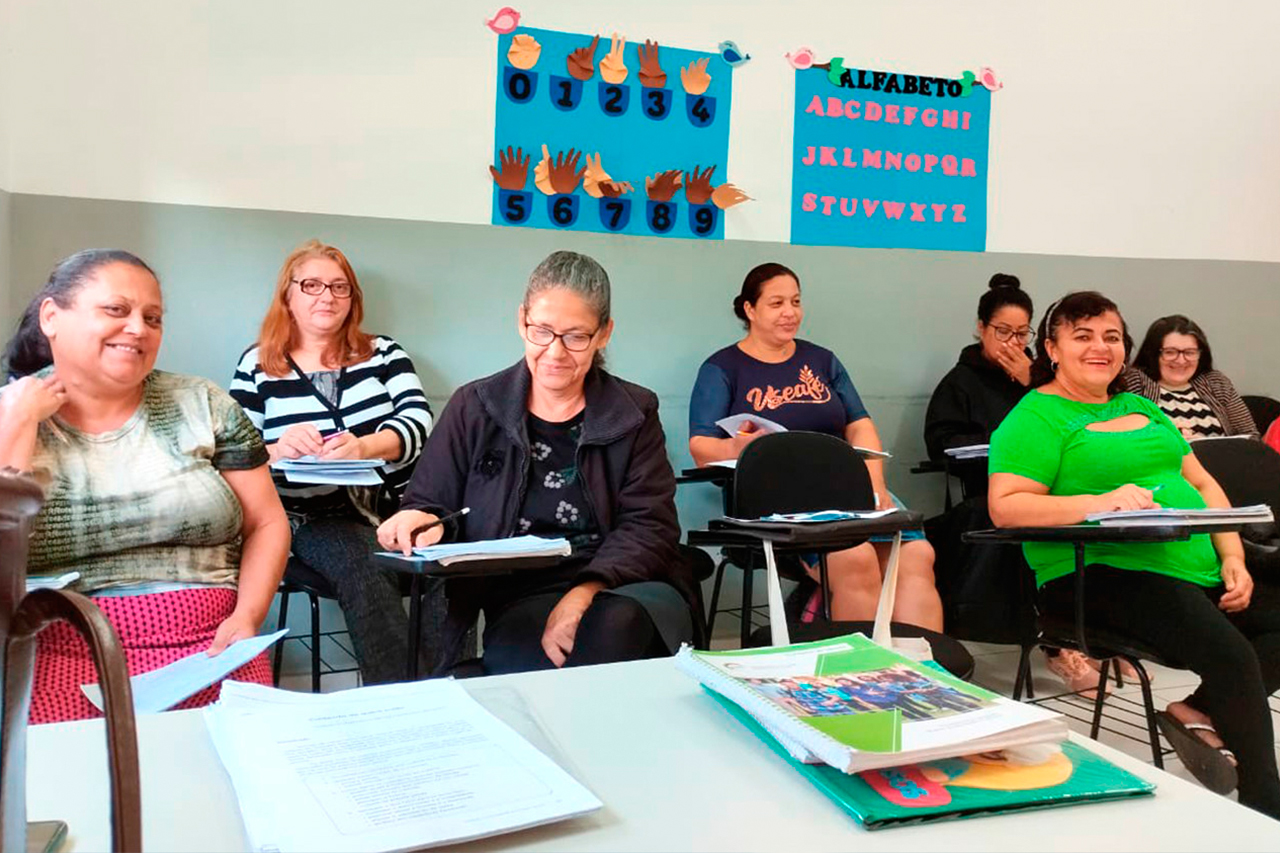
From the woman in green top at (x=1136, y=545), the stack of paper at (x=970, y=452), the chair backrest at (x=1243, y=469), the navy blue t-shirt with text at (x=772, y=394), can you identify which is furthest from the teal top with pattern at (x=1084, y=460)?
the navy blue t-shirt with text at (x=772, y=394)

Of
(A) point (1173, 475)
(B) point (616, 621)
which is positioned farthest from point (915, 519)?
(A) point (1173, 475)

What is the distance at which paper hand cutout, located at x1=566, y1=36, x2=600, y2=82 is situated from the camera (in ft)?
12.0

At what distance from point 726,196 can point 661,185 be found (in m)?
0.27

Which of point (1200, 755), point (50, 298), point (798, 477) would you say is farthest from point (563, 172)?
point (1200, 755)

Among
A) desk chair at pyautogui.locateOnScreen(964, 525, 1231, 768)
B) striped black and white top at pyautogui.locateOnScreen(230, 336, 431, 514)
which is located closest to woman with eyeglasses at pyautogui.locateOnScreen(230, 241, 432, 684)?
striped black and white top at pyautogui.locateOnScreen(230, 336, 431, 514)

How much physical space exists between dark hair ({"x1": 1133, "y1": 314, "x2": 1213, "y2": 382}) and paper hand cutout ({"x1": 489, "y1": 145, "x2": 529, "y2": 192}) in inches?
99.5

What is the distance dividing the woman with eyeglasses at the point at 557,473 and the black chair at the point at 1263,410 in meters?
3.26

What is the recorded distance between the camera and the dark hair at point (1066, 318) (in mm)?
2748

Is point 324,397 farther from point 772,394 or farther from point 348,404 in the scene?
point 772,394

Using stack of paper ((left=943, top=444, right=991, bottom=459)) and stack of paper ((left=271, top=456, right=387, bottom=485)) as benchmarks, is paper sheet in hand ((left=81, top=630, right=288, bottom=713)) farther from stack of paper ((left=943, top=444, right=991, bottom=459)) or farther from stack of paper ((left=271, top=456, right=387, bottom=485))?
stack of paper ((left=943, top=444, right=991, bottom=459))

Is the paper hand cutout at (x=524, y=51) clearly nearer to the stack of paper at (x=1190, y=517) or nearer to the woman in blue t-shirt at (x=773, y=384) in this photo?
the woman in blue t-shirt at (x=773, y=384)

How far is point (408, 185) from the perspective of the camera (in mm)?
3465

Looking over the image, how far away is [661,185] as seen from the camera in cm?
380

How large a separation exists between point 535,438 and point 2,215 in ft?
6.13
